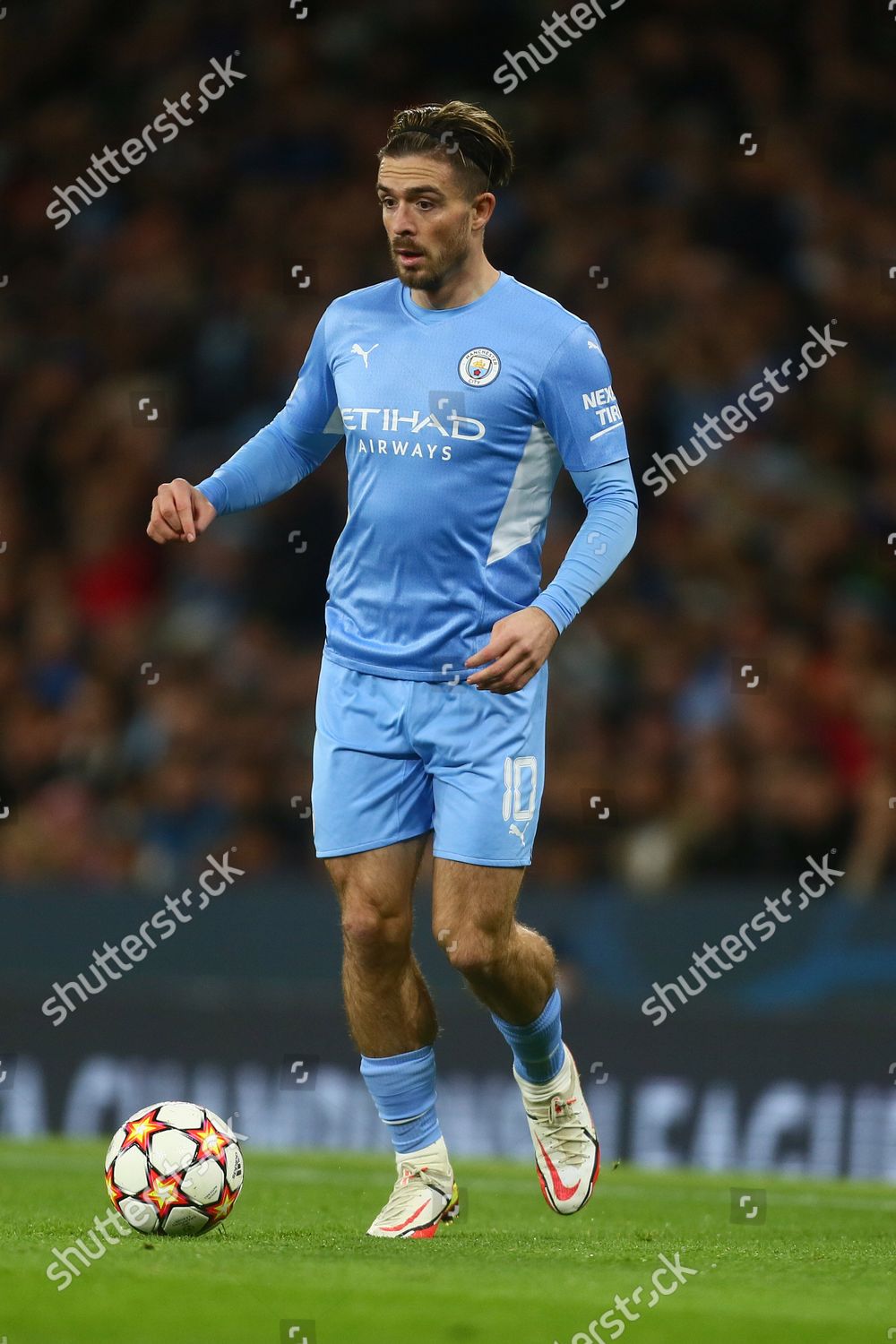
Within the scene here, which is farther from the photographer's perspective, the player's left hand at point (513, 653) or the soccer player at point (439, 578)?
the soccer player at point (439, 578)

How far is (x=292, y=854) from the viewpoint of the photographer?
1057 centimetres

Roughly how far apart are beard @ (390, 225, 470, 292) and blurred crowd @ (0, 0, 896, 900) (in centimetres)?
486

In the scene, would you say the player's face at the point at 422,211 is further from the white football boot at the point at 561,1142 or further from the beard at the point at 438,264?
the white football boot at the point at 561,1142

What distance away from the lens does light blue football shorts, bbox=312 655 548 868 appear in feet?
16.8

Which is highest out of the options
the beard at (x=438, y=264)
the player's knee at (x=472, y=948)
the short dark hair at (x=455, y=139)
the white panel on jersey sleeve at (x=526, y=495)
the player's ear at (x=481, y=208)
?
the short dark hair at (x=455, y=139)

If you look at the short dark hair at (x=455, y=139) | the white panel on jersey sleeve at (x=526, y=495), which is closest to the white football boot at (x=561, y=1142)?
the white panel on jersey sleeve at (x=526, y=495)

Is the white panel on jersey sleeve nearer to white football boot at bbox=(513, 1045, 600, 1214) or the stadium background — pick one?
white football boot at bbox=(513, 1045, 600, 1214)

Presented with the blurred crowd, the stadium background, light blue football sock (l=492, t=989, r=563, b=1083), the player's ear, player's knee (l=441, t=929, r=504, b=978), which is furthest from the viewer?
the blurred crowd

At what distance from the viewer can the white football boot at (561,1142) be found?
5.50 meters

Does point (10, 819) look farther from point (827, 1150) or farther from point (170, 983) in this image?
point (827, 1150)

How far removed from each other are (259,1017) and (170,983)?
2.44 ft

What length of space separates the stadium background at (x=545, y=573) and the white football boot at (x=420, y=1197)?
378 centimetres

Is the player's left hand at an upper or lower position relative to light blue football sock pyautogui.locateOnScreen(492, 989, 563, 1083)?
upper

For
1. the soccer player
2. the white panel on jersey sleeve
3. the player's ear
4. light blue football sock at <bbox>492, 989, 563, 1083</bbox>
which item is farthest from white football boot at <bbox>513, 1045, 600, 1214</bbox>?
the player's ear
